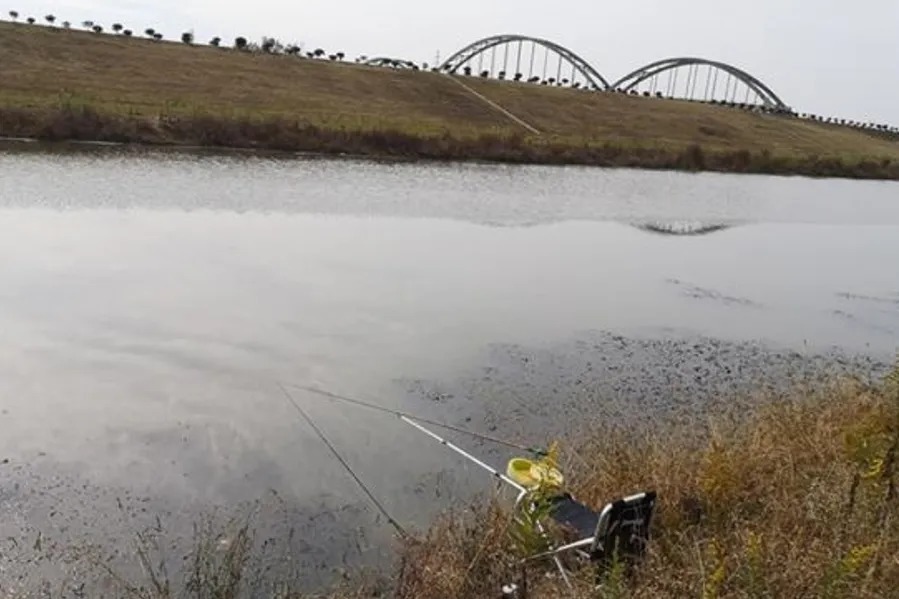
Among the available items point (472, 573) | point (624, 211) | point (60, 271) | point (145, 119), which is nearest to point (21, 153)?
point (145, 119)

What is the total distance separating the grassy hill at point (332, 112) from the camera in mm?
28281

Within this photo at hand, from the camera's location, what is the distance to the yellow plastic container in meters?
5.16

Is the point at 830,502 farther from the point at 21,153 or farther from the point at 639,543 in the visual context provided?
the point at 21,153

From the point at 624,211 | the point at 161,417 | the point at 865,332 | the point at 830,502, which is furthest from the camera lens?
the point at 624,211

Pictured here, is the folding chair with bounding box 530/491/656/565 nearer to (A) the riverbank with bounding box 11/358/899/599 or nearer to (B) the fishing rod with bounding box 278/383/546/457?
(A) the riverbank with bounding box 11/358/899/599

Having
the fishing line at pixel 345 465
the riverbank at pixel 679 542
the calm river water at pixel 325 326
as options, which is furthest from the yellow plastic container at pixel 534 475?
the fishing line at pixel 345 465

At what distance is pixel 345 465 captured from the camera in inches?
274

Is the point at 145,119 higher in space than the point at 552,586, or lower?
higher

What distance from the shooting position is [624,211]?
25.9m

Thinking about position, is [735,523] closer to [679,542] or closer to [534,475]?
[679,542]

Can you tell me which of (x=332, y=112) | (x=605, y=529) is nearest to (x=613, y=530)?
(x=605, y=529)

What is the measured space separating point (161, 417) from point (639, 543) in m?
4.43

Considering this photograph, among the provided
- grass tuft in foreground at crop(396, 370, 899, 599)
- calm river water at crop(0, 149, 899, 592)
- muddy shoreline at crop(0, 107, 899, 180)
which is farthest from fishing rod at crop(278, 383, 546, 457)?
muddy shoreline at crop(0, 107, 899, 180)

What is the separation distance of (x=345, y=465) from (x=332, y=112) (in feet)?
116
